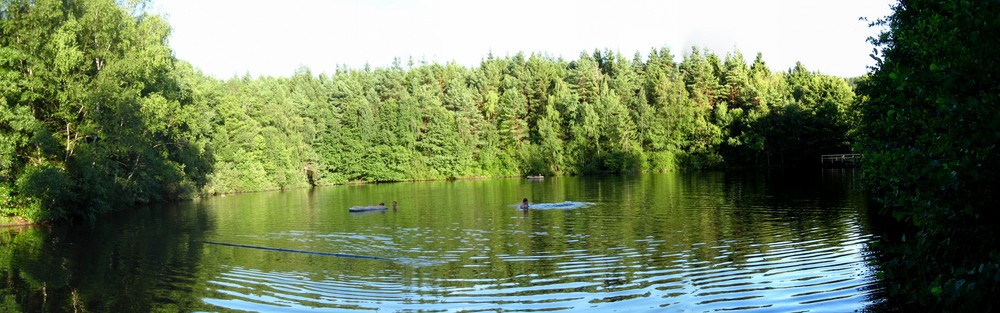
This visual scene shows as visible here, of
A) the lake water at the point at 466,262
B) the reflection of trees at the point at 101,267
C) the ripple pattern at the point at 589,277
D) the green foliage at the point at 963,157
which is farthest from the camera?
the reflection of trees at the point at 101,267

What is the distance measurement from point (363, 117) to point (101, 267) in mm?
76946

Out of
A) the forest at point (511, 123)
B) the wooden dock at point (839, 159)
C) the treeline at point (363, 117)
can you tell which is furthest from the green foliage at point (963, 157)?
the wooden dock at point (839, 159)

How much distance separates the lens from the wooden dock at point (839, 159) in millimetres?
86688

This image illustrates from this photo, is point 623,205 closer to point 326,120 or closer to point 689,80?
point 326,120

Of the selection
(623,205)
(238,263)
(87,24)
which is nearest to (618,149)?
(623,205)

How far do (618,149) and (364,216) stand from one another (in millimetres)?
65881

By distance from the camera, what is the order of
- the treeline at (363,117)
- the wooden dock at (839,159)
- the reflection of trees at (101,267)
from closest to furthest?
the reflection of trees at (101,267)
the treeline at (363,117)
the wooden dock at (839,159)

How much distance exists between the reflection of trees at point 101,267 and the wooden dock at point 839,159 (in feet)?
248

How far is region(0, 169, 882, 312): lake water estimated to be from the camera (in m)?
15.3

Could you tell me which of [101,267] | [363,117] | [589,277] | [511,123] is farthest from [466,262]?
[511,123]

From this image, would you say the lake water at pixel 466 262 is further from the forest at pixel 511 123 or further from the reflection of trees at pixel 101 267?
the forest at pixel 511 123

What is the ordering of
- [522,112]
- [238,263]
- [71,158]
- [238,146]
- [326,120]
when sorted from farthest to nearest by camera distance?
[522,112]
[326,120]
[238,146]
[71,158]
[238,263]

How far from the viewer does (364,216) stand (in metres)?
38.4

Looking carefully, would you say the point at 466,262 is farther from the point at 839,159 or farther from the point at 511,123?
the point at 511,123
